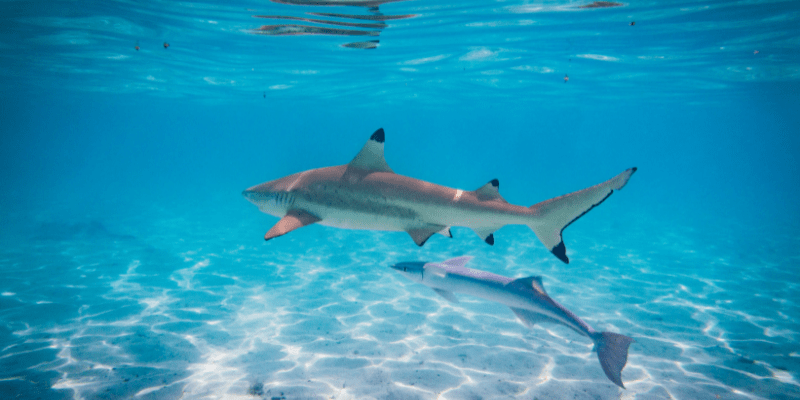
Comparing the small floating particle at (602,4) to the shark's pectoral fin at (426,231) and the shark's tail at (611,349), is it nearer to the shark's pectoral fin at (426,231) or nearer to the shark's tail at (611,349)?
the shark's tail at (611,349)

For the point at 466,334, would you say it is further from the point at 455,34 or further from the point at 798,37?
the point at 798,37

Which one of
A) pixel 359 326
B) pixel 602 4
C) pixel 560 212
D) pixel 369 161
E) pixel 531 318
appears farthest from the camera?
pixel 602 4

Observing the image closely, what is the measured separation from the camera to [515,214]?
10.9 feet

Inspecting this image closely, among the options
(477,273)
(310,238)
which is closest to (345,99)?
(310,238)

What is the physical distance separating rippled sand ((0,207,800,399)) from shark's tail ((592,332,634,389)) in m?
2.04

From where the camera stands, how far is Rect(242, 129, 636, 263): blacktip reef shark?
3293mm

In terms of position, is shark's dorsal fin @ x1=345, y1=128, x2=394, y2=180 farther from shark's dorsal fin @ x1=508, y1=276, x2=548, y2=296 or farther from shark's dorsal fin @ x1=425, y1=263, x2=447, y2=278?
shark's dorsal fin @ x1=508, y1=276, x2=548, y2=296

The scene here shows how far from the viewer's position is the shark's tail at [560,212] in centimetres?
308

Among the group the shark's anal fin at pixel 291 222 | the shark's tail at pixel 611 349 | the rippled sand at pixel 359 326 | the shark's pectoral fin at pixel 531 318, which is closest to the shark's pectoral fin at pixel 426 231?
the shark's anal fin at pixel 291 222

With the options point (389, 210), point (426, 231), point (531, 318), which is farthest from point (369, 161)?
point (531, 318)

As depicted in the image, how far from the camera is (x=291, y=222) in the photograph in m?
3.42

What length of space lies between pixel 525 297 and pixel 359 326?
5.07 metres

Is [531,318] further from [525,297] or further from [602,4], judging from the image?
[602,4]

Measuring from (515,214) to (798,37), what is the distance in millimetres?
21955
